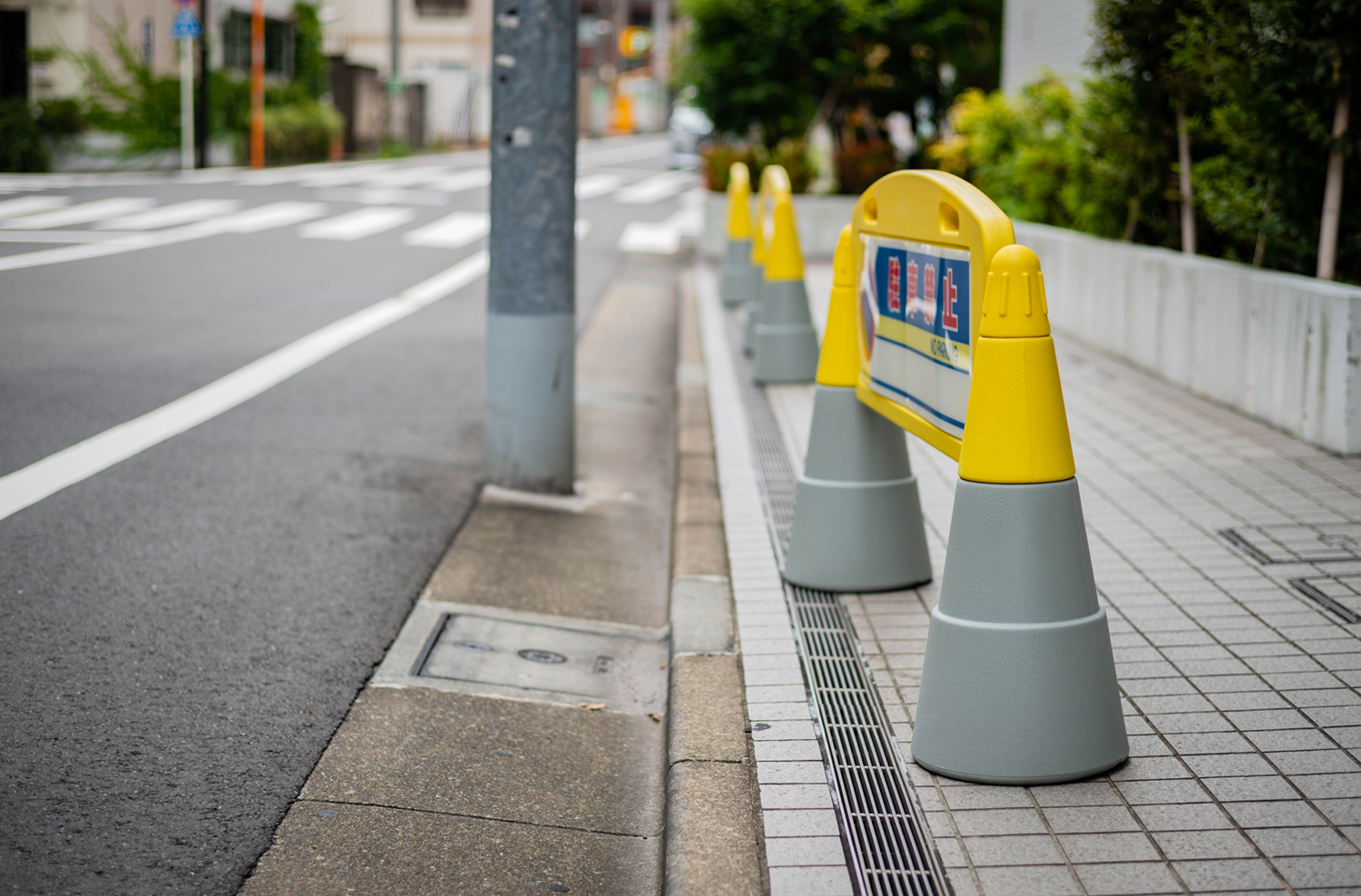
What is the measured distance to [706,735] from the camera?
360 centimetres

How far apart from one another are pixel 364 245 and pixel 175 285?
4852 mm

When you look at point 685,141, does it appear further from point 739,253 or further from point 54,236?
point 739,253

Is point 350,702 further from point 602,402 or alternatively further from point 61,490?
point 602,402

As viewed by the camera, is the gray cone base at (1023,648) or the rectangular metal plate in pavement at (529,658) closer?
the gray cone base at (1023,648)

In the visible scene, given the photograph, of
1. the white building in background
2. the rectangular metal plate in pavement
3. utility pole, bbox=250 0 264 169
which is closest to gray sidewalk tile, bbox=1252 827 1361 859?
the rectangular metal plate in pavement

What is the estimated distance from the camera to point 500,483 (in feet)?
20.9

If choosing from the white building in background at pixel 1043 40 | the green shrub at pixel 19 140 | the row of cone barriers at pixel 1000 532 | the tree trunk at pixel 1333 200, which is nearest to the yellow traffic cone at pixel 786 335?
the tree trunk at pixel 1333 200

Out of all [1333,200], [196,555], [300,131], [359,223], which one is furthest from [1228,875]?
[300,131]

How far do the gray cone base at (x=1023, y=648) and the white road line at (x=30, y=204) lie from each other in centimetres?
1767

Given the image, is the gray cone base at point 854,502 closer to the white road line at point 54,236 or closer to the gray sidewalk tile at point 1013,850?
the gray sidewalk tile at point 1013,850

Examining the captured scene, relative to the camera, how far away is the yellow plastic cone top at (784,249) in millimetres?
8398

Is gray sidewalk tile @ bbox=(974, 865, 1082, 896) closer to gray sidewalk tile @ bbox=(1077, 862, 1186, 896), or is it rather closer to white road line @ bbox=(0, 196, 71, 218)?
gray sidewalk tile @ bbox=(1077, 862, 1186, 896)

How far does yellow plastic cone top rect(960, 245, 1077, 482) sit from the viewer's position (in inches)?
121

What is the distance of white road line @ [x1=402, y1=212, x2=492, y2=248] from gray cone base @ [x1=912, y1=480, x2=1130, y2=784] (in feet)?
46.4
